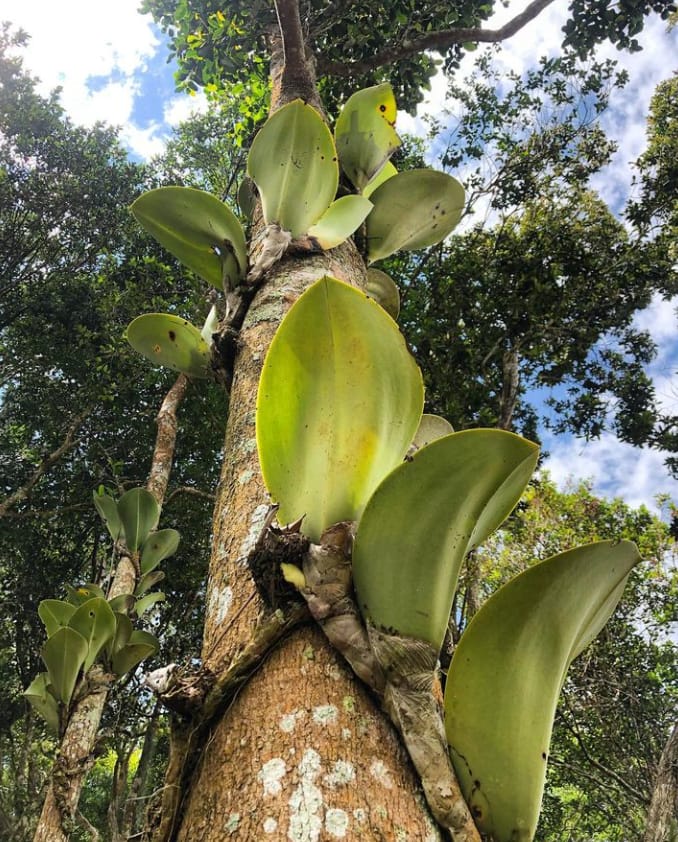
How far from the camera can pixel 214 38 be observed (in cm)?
365

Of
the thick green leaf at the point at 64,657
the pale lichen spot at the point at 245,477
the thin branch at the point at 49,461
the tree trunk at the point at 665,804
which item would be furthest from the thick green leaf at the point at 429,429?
the thin branch at the point at 49,461

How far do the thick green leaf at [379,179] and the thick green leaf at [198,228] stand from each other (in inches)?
17.9

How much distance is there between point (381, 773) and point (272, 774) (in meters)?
0.09

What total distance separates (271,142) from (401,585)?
0.96 metres

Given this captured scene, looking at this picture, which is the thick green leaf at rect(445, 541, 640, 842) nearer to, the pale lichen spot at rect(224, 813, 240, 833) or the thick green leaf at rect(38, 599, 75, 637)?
the pale lichen spot at rect(224, 813, 240, 833)

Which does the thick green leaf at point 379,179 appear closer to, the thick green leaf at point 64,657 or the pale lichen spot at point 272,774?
the pale lichen spot at point 272,774

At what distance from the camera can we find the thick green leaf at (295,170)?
1121mm

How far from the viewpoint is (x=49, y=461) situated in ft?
20.9

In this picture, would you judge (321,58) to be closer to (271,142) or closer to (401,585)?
(271,142)

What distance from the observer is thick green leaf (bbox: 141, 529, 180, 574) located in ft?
10.1

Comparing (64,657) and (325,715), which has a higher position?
(64,657)

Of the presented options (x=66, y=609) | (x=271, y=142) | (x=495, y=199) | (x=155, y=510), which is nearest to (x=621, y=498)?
(x=495, y=199)

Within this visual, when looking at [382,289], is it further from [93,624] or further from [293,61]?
[93,624]

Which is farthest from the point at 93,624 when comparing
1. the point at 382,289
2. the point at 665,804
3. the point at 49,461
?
the point at 49,461
